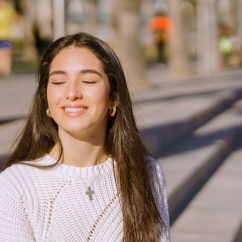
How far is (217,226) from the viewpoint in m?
4.95

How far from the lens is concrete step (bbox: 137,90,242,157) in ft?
23.2

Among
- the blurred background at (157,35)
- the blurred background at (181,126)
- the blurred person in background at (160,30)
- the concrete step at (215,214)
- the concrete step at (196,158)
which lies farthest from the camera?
the blurred person in background at (160,30)

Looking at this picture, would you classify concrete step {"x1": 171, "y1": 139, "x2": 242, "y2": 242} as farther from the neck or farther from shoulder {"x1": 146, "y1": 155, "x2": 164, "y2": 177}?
the neck

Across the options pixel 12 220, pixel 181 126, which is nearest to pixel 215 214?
pixel 181 126

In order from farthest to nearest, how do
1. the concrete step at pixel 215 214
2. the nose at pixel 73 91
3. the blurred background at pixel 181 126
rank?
the blurred background at pixel 181 126
the concrete step at pixel 215 214
the nose at pixel 73 91

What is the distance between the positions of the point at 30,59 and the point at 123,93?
25431 mm

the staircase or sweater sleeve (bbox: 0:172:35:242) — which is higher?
sweater sleeve (bbox: 0:172:35:242)

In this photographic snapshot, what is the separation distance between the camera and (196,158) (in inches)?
267

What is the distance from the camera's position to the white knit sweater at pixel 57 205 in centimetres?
244

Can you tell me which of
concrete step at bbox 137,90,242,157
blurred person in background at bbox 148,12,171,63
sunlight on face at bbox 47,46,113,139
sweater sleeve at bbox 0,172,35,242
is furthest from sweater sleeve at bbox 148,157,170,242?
blurred person in background at bbox 148,12,171,63

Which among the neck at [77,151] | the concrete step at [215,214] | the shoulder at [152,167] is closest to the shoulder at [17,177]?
the neck at [77,151]

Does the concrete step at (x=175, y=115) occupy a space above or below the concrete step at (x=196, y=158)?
above

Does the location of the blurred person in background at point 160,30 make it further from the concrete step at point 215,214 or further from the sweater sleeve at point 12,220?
the sweater sleeve at point 12,220

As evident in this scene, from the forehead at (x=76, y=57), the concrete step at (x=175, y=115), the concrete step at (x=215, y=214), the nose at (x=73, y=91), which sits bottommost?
the concrete step at (x=215, y=214)
